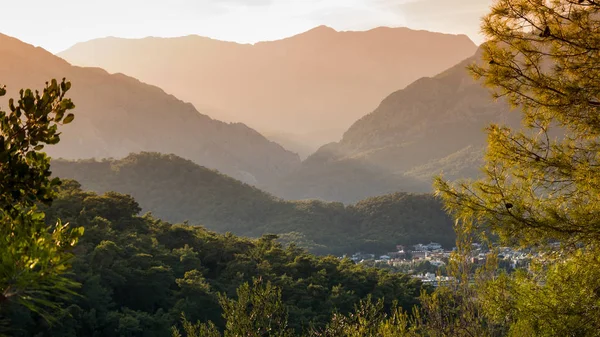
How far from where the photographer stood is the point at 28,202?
4.97 meters

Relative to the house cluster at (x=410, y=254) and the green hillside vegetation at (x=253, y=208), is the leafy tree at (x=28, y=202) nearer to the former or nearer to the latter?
the house cluster at (x=410, y=254)

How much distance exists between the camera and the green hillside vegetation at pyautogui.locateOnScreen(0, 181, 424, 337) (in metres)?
24.1

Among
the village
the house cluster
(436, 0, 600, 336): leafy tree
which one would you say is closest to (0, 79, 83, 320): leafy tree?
(436, 0, 600, 336): leafy tree

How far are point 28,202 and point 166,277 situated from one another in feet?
87.7

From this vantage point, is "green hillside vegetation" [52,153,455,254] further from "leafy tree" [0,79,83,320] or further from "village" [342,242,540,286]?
"leafy tree" [0,79,83,320]

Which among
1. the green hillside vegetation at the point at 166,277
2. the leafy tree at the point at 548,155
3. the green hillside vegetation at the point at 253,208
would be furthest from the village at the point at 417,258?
the leafy tree at the point at 548,155

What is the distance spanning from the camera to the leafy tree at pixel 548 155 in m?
8.48

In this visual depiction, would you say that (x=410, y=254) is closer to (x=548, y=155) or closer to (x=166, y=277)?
(x=166, y=277)

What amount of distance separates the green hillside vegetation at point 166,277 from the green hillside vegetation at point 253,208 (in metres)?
70.9

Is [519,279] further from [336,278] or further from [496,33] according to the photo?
[336,278]

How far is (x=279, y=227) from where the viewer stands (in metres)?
124

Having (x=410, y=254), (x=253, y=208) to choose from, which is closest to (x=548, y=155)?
(x=410, y=254)

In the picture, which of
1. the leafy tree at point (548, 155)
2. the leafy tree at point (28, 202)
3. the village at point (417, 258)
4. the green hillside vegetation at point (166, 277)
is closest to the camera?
the leafy tree at point (28, 202)

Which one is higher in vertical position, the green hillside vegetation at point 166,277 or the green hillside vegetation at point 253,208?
the green hillside vegetation at point 166,277
